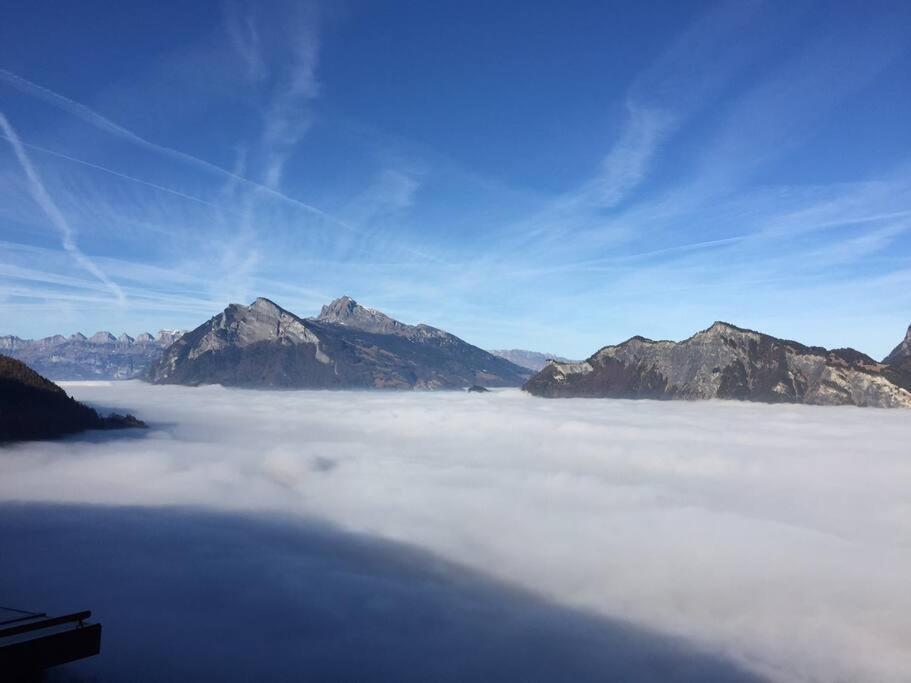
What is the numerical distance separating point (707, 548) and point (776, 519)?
4699 centimetres

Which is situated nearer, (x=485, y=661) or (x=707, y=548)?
(x=485, y=661)

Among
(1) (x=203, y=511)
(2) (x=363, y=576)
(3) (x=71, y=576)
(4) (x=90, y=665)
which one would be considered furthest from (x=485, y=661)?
(1) (x=203, y=511)

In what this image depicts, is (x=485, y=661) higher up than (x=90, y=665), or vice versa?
(x=90, y=665)

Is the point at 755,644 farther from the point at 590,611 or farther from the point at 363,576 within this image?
the point at 363,576

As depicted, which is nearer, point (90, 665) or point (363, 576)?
point (90, 665)

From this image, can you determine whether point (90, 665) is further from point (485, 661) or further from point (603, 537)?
point (603, 537)

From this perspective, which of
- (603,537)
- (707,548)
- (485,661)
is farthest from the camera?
(603,537)

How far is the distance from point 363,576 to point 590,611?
153ft

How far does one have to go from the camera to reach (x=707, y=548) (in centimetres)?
14512

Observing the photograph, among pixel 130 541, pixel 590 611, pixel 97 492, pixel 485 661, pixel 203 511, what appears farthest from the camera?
pixel 97 492

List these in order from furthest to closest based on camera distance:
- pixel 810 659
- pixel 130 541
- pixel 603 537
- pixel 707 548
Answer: pixel 603 537 < pixel 707 548 < pixel 130 541 < pixel 810 659

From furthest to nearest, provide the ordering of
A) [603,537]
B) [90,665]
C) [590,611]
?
[603,537] → [590,611] → [90,665]

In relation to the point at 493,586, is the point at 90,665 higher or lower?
higher

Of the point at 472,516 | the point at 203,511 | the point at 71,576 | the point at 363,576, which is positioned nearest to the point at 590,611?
the point at 363,576
